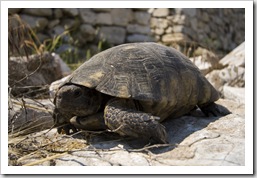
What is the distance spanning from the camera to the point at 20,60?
4.44 meters

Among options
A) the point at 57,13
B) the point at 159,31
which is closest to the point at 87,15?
the point at 57,13

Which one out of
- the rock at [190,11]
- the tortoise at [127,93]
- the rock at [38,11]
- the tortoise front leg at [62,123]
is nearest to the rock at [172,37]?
the rock at [190,11]

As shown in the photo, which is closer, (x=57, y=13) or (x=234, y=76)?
(x=234, y=76)

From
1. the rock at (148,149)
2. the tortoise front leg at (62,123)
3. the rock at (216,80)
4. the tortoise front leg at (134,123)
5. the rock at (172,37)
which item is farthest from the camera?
the rock at (172,37)

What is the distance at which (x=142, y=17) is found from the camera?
28.5ft

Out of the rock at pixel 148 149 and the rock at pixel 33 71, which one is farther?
the rock at pixel 33 71

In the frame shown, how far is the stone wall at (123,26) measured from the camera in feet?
24.1

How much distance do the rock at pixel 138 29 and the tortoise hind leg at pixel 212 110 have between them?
18.5ft

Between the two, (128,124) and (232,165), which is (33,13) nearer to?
(128,124)

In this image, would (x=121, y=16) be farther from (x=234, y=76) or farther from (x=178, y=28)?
(x=234, y=76)

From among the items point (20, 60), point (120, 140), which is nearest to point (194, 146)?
point (120, 140)

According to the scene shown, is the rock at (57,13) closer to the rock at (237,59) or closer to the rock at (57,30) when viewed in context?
the rock at (57,30)

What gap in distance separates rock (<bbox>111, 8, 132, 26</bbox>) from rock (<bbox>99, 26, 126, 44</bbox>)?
0.43 ft

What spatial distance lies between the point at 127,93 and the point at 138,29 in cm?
648
